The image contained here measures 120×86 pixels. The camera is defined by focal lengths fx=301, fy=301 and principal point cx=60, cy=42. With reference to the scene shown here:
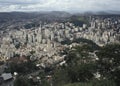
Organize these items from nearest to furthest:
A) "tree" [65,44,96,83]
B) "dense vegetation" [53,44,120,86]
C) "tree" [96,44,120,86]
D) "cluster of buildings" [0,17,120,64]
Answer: "dense vegetation" [53,44,120,86]
"tree" [96,44,120,86]
"tree" [65,44,96,83]
"cluster of buildings" [0,17,120,64]

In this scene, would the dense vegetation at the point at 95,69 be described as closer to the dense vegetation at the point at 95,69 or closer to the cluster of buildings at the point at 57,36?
the dense vegetation at the point at 95,69

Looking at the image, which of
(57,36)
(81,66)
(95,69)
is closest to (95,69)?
(95,69)

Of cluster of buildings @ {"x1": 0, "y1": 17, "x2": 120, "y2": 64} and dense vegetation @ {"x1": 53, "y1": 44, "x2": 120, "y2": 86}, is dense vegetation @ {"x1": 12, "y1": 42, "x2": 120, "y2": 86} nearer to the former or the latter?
dense vegetation @ {"x1": 53, "y1": 44, "x2": 120, "y2": 86}

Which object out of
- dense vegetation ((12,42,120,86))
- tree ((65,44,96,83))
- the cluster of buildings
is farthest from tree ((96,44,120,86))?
the cluster of buildings

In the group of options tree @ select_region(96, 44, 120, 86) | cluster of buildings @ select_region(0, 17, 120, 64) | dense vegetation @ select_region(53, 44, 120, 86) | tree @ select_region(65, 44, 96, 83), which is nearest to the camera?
dense vegetation @ select_region(53, 44, 120, 86)

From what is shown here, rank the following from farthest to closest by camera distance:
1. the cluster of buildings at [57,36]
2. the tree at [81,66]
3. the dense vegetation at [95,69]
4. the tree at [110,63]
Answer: the cluster of buildings at [57,36] → the tree at [81,66] → the tree at [110,63] → the dense vegetation at [95,69]

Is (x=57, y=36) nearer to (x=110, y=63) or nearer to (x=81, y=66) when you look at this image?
(x=81, y=66)

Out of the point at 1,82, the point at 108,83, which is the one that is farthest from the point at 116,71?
the point at 1,82

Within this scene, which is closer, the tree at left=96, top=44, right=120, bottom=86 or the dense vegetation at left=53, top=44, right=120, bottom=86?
the dense vegetation at left=53, top=44, right=120, bottom=86

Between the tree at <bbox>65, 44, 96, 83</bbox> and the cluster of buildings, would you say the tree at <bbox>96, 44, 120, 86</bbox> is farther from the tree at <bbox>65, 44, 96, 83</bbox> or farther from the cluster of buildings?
the cluster of buildings

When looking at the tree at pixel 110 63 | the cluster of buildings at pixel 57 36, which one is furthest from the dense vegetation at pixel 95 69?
the cluster of buildings at pixel 57 36

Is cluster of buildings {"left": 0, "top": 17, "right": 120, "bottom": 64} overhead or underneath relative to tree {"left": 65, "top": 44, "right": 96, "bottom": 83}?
underneath

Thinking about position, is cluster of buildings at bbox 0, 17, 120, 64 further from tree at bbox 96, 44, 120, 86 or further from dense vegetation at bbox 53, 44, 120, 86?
tree at bbox 96, 44, 120, 86

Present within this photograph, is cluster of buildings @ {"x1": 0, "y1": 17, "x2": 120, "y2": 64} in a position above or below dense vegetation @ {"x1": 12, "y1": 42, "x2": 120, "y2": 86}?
below
